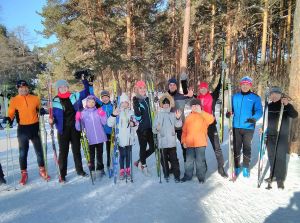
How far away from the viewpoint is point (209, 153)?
7.43 meters

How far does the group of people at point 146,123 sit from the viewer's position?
514 centimetres

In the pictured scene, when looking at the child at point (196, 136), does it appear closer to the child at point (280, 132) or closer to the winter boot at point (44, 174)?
the child at point (280, 132)

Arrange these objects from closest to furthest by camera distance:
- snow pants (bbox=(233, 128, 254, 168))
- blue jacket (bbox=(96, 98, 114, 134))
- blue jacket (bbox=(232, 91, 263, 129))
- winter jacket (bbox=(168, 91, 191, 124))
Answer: blue jacket (bbox=(232, 91, 263, 129)) → snow pants (bbox=(233, 128, 254, 168)) → winter jacket (bbox=(168, 91, 191, 124)) → blue jacket (bbox=(96, 98, 114, 134))

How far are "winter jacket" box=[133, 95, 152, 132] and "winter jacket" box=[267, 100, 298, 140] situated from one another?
7.47 ft

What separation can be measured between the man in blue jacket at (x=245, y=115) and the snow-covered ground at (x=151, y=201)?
25.0 inches

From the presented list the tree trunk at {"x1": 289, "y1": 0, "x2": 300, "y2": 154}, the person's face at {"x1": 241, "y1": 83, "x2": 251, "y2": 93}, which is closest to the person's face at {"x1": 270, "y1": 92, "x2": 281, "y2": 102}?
the person's face at {"x1": 241, "y1": 83, "x2": 251, "y2": 93}

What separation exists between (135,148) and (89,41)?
13.6 meters

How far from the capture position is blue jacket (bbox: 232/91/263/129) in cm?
520

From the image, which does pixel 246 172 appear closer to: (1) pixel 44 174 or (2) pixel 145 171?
(2) pixel 145 171

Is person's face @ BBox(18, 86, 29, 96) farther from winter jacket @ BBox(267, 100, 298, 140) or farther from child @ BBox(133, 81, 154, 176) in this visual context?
winter jacket @ BBox(267, 100, 298, 140)

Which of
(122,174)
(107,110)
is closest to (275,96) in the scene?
(122,174)

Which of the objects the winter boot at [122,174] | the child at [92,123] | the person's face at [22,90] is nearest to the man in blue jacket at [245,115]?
the winter boot at [122,174]

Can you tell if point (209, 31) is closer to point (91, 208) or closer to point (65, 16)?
point (65, 16)

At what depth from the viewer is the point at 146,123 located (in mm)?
5621
